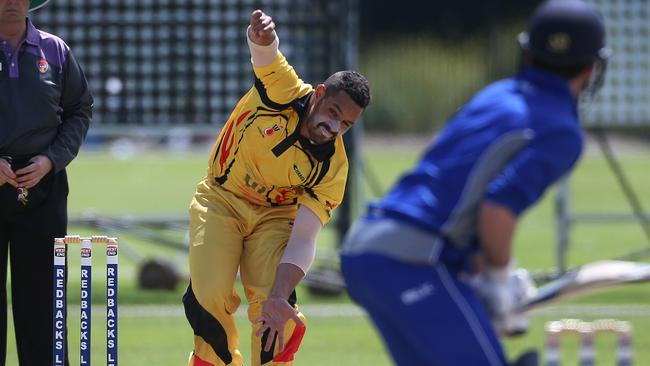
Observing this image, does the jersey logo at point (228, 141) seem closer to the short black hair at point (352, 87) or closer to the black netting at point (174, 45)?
the short black hair at point (352, 87)

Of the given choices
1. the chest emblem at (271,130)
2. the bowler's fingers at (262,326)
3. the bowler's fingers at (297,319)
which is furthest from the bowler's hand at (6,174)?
the bowler's fingers at (297,319)

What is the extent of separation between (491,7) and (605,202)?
435 inches

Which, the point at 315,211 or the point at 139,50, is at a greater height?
the point at 315,211

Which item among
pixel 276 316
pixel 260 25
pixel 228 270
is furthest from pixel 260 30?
pixel 276 316

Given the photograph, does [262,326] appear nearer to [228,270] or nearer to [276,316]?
[276,316]

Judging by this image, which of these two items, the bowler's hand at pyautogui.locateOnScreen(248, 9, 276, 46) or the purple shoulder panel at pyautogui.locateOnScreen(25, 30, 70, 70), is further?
the purple shoulder panel at pyautogui.locateOnScreen(25, 30, 70, 70)

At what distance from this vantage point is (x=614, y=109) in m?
13.2

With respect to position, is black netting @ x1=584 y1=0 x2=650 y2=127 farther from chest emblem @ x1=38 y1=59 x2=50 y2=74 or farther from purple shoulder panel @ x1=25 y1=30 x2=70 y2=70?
chest emblem @ x1=38 y1=59 x2=50 y2=74

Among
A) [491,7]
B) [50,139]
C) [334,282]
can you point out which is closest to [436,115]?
[491,7]

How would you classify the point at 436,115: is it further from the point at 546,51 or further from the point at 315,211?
the point at 546,51

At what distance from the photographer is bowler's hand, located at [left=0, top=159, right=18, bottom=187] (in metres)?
6.70

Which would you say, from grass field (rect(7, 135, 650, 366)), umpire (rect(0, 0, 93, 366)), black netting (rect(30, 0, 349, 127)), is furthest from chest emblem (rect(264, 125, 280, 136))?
black netting (rect(30, 0, 349, 127))

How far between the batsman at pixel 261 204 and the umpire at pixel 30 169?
2.42 ft

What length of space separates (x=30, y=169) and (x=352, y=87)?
1.69 m
